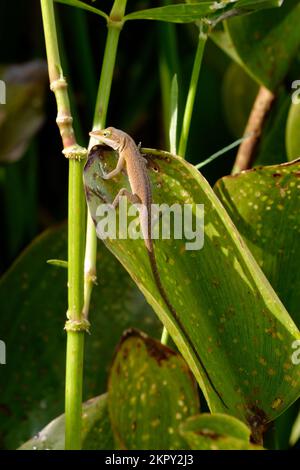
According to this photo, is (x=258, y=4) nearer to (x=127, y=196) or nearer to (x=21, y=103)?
(x=127, y=196)

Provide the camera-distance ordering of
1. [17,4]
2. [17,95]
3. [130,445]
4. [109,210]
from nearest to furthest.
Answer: [109,210] → [130,445] → [17,95] → [17,4]

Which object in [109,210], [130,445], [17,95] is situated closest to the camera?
[109,210]

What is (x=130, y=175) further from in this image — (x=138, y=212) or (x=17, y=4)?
(x=17, y=4)

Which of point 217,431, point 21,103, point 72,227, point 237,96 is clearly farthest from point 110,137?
point 21,103

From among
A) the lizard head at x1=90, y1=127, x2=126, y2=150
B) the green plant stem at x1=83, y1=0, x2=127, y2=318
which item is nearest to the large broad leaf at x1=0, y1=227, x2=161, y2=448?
the lizard head at x1=90, y1=127, x2=126, y2=150
